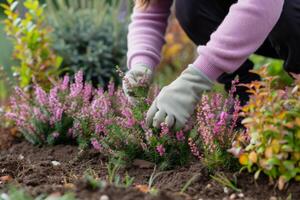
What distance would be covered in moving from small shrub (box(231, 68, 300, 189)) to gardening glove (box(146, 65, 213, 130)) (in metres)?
0.35

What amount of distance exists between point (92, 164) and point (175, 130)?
47 cm

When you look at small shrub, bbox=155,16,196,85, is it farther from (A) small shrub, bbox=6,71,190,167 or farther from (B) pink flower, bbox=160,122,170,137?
(B) pink flower, bbox=160,122,170,137

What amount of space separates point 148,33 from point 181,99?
0.82 m

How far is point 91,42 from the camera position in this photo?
4445mm

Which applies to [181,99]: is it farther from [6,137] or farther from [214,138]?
[6,137]

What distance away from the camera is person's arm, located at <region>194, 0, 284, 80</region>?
7.50 ft

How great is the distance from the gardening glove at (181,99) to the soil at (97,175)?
20 cm

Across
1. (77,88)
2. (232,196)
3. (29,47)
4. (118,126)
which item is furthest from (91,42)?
(232,196)

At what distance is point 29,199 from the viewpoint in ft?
5.79

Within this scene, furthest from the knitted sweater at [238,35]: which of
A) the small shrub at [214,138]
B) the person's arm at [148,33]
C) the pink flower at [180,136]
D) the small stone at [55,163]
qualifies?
the small stone at [55,163]

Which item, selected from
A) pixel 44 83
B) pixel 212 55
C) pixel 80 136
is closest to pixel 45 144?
pixel 80 136

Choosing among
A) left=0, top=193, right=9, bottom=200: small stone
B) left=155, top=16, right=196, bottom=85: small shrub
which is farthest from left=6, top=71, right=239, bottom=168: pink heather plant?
left=155, top=16, right=196, bottom=85: small shrub

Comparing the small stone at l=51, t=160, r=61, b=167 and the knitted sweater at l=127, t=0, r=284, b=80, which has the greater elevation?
the knitted sweater at l=127, t=0, r=284, b=80

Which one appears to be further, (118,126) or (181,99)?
(118,126)
